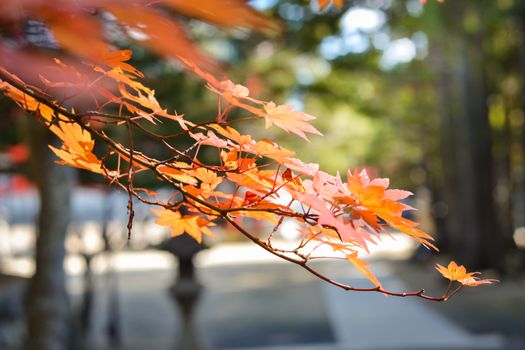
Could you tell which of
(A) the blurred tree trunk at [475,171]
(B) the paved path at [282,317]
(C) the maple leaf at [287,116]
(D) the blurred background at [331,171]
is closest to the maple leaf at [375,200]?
(C) the maple leaf at [287,116]

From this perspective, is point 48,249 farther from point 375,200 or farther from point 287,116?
point 375,200

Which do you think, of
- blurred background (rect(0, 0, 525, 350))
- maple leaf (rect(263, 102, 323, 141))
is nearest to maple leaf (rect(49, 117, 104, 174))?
maple leaf (rect(263, 102, 323, 141))

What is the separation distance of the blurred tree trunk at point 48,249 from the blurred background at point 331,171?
17 mm

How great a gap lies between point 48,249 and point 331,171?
27.2ft

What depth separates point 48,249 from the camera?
19.4 ft

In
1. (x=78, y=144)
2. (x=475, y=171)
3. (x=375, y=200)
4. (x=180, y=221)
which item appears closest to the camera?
(x=375, y=200)

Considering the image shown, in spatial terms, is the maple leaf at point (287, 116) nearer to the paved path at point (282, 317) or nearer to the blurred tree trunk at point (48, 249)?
the blurred tree trunk at point (48, 249)

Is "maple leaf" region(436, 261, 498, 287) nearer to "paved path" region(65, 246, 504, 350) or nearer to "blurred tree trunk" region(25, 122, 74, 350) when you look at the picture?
"blurred tree trunk" region(25, 122, 74, 350)

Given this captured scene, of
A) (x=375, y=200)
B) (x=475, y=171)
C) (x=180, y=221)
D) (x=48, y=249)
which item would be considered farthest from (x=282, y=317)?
(x=375, y=200)

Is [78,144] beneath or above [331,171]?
above

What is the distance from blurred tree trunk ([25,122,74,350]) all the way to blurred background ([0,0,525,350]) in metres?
0.02

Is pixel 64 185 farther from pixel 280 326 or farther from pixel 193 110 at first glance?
pixel 280 326

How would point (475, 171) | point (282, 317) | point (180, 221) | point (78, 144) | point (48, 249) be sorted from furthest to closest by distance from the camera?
point (475, 171) → point (282, 317) → point (48, 249) → point (180, 221) → point (78, 144)

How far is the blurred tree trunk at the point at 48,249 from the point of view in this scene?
19.1ft
